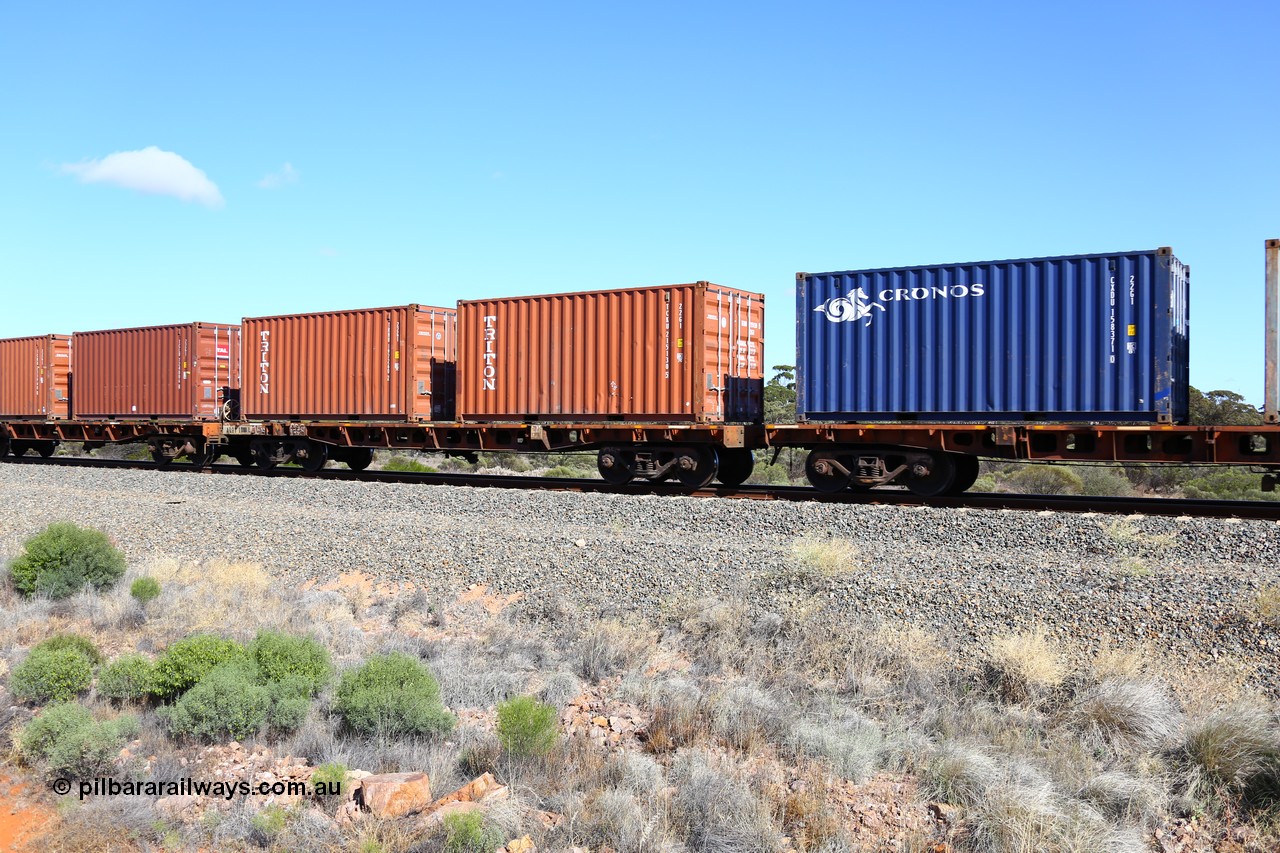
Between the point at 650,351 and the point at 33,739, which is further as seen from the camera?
the point at 650,351

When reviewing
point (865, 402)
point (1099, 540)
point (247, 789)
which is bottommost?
point (247, 789)

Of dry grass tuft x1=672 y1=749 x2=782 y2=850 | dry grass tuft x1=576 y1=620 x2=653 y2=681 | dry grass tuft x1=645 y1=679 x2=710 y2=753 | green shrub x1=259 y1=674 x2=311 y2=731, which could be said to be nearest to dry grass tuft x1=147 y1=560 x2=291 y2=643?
green shrub x1=259 y1=674 x2=311 y2=731

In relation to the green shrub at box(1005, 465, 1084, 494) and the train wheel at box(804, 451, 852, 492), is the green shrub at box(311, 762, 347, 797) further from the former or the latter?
the green shrub at box(1005, 465, 1084, 494)

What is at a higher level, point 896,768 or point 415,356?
point 415,356

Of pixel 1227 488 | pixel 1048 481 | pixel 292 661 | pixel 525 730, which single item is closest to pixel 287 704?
pixel 292 661

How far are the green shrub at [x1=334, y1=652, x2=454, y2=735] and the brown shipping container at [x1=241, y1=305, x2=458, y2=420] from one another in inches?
520

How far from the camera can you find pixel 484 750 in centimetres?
559

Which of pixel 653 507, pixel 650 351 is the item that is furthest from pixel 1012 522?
pixel 650 351

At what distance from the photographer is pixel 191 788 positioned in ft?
17.3

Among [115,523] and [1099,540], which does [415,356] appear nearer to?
[115,523]

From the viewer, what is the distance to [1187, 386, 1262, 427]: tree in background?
2152 centimetres

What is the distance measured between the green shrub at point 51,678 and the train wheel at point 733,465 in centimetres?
1104

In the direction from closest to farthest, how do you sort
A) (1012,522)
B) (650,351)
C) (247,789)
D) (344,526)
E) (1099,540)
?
1. (247,789)
2. (1099,540)
3. (1012,522)
4. (344,526)
5. (650,351)

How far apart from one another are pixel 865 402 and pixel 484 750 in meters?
9.99
